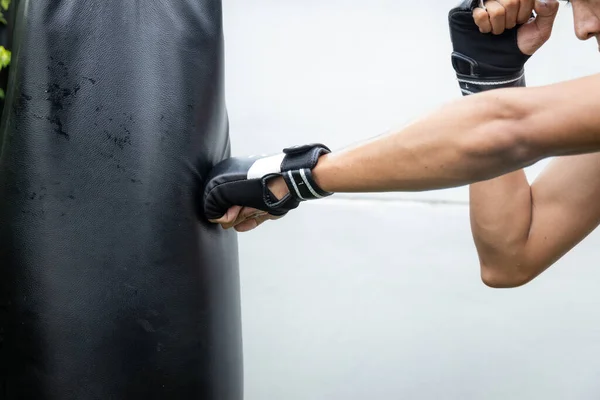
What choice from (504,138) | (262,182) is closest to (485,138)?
(504,138)

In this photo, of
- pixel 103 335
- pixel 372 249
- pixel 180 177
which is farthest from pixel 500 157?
pixel 372 249

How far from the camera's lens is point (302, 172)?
3.92ft

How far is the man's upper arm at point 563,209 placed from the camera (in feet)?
4.63

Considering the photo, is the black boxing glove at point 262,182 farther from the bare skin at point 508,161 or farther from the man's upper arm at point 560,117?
the man's upper arm at point 560,117

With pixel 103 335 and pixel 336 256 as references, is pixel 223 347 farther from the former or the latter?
pixel 336 256

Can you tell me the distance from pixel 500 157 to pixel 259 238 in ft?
3.53

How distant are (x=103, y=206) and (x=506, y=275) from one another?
0.77m

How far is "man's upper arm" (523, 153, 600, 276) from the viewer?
1.41 meters

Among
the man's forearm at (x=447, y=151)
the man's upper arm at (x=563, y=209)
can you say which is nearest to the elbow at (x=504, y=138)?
the man's forearm at (x=447, y=151)

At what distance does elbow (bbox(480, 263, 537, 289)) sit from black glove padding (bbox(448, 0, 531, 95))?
14.0 inches

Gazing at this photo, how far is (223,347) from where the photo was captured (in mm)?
1285

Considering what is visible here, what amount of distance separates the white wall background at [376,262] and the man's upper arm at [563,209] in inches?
20.4

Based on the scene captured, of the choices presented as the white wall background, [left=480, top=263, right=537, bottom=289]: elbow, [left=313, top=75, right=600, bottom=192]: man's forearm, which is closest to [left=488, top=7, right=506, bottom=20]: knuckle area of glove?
[left=313, top=75, right=600, bottom=192]: man's forearm

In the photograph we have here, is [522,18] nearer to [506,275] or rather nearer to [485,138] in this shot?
[485,138]
